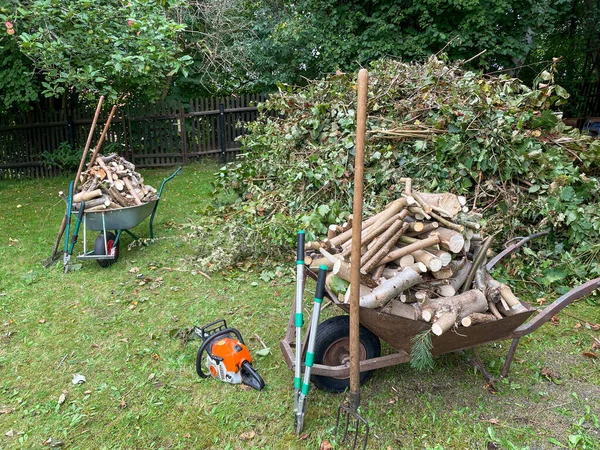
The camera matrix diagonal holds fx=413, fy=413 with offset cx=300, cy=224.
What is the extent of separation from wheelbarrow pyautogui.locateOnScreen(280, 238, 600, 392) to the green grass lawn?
261 mm

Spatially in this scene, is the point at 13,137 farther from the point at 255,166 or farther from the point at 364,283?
the point at 364,283

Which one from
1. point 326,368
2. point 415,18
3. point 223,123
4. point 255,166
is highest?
point 415,18

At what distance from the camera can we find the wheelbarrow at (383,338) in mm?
2418

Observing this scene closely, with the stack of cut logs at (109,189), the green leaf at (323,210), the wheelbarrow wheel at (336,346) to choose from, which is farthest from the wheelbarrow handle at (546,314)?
the stack of cut logs at (109,189)

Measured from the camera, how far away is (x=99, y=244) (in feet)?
15.9

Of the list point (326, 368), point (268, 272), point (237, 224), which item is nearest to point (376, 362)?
point (326, 368)

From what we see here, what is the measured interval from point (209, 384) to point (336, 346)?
98 centimetres

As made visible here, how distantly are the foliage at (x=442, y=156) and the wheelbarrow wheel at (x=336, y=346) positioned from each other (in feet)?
6.28

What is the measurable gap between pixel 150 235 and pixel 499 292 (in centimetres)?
470

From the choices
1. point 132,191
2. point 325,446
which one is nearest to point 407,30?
point 132,191

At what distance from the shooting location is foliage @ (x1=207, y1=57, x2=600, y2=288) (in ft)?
14.3

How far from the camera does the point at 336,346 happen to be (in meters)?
2.73

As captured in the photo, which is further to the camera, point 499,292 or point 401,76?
point 401,76

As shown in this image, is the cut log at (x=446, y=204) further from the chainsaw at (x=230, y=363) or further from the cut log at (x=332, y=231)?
the chainsaw at (x=230, y=363)
